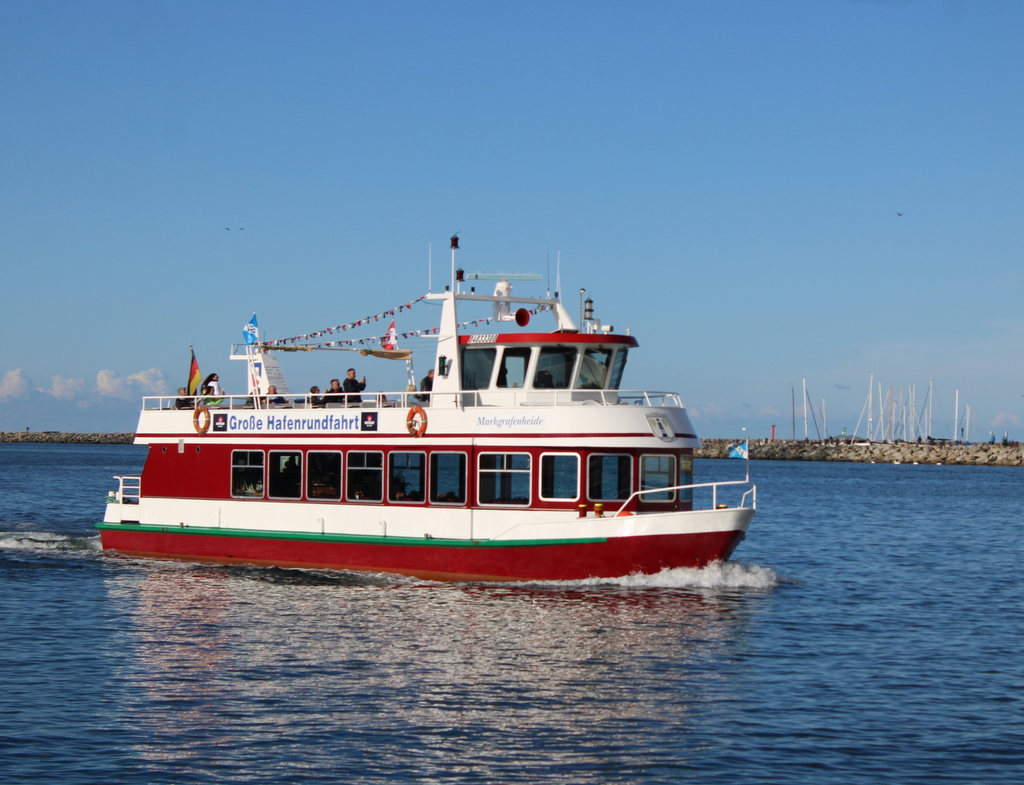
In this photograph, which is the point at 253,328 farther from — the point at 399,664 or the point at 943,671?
the point at 943,671

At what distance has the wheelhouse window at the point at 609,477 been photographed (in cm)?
1972

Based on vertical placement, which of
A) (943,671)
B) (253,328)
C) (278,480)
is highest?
(253,328)

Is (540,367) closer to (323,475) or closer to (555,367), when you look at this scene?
(555,367)

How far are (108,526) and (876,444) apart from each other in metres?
119

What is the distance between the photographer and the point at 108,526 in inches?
1001

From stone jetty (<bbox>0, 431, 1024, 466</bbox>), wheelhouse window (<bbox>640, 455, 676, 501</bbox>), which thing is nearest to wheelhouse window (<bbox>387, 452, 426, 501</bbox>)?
wheelhouse window (<bbox>640, 455, 676, 501</bbox>)

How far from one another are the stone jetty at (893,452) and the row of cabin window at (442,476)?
10783 centimetres

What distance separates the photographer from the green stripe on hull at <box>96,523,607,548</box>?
19594 millimetres

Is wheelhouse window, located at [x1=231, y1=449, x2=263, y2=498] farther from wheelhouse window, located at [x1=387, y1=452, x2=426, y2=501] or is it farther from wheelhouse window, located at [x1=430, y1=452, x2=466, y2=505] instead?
wheelhouse window, located at [x1=430, y1=452, x2=466, y2=505]

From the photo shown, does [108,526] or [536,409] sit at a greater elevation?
[536,409]

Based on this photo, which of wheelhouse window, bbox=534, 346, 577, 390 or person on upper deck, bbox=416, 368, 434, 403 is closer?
wheelhouse window, bbox=534, 346, 577, 390

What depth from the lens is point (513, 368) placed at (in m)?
21.0

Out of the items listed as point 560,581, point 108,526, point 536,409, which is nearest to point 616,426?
point 536,409

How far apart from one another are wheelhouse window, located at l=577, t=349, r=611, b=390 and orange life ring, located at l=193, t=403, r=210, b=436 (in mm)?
8307
